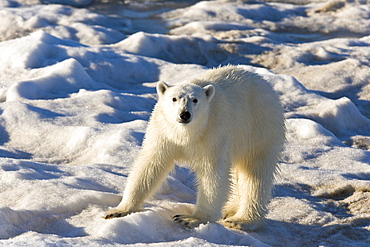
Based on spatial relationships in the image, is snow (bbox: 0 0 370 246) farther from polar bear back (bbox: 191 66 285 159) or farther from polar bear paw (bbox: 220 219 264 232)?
polar bear back (bbox: 191 66 285 159)

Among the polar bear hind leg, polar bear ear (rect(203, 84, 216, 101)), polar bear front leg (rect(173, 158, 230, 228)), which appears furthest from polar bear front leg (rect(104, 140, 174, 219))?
the polar bear hind leg

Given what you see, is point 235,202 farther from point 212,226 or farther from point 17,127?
point 17,127

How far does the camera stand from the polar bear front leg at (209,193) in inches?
187

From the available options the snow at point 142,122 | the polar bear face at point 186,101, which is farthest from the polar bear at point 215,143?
the snow at point 142,122

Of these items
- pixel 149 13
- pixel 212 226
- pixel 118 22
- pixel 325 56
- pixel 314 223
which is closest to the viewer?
pixel 212 226

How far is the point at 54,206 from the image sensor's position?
4852 mm

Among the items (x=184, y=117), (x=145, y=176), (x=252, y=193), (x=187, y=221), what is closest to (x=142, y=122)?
(x=252, y=193)

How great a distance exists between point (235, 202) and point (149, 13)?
1311 cm

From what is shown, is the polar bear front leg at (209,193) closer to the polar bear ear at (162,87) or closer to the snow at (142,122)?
the snow at (142,122)

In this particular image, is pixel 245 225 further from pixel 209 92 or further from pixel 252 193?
pixel 209 92

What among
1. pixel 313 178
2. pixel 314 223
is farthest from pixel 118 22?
pixel 314 223

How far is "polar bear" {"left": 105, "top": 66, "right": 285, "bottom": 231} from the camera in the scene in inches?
184

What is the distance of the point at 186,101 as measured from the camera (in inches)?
178

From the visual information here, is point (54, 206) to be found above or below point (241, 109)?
below
